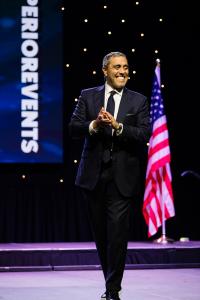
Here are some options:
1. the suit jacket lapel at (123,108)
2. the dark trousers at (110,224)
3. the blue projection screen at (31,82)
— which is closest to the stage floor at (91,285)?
the dark trousers at (110,224)

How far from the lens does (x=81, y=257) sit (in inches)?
270

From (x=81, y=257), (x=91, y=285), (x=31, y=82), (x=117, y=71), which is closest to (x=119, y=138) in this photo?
(x=117, y=71)

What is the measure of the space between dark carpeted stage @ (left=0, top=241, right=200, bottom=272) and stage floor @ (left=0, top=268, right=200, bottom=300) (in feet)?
0.79

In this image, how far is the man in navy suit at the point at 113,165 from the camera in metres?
3.90

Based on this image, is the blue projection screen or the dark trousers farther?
the blue projection screen

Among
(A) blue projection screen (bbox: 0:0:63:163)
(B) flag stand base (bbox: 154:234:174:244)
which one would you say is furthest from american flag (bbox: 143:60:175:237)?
(A) blue projection screen (bbox: 0:0:63:163)

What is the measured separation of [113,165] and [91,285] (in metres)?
1.73

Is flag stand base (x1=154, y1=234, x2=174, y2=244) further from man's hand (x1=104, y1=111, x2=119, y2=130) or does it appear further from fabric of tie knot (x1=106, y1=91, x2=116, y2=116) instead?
man's hand (x1=104, y1=111, x2=119, y2=130)

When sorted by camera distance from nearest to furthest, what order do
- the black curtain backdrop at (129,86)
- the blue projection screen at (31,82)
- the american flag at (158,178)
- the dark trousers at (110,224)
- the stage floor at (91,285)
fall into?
the dark trousers at (110,224)
the stage floor at (91,285)
the american flag at (158,178)
the blue projection screen at (31,82)
the black curtain backdrop at (129,86)

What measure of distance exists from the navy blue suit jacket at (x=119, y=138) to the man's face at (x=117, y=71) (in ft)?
0.38

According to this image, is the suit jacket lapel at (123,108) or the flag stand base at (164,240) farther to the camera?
the flag stand base at (164,240)

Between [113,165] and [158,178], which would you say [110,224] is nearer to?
[113,165]

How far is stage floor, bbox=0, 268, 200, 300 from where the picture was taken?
15.3ft

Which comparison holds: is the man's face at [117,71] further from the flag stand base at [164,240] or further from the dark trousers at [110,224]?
the flag stand base at [164,240]
